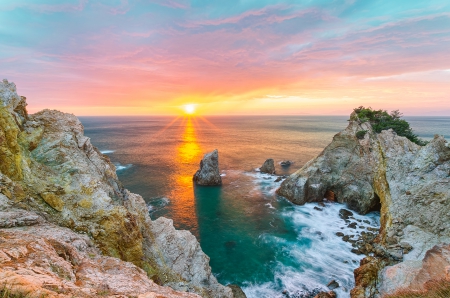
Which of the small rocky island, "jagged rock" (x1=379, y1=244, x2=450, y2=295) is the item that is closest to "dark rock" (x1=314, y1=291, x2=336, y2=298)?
the small rocky island

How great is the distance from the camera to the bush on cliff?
41.8 metres

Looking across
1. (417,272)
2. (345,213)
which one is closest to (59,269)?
(417,272)

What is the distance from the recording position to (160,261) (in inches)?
659

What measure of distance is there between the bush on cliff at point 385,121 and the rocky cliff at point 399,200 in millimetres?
2853

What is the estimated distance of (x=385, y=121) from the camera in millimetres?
45000

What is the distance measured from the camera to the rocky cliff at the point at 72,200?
38.3 feet

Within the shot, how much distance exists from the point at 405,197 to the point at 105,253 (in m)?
30.0

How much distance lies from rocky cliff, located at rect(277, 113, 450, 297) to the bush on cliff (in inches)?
112

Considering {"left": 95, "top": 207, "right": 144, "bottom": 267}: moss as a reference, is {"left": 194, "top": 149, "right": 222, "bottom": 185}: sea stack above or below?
below

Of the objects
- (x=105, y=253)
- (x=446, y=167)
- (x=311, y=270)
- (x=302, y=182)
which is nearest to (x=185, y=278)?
(x=105, y=253)

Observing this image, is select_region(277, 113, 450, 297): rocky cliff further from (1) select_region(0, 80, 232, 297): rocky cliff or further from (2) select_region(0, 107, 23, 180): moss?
(2) select_region(0, 107, 23, 180): moss

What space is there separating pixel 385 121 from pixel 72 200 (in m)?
53.1

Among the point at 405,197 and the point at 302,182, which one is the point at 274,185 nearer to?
the point at 302,182

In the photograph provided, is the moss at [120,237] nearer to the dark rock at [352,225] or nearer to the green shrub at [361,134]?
the dark rock at [352,225]
